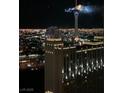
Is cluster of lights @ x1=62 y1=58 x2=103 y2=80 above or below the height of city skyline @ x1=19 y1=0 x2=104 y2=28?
below

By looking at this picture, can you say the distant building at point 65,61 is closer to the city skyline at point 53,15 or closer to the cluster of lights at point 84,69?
the cluster of lights at point 84,69

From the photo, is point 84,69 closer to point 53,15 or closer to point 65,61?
point 65,61

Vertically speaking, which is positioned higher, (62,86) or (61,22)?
(61,22)

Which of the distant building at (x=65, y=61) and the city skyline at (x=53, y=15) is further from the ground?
the city skyline at (x=53, y=15)

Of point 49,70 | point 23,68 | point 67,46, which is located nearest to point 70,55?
point 67,46

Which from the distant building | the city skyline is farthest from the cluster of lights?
the city skyline

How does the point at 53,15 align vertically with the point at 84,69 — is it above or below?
above

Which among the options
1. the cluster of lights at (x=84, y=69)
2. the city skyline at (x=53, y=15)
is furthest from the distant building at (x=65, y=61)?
the city skyline at (x=53, y=15)

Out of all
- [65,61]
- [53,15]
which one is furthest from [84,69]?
[53,15]

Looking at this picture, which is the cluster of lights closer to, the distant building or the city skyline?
the distant building
